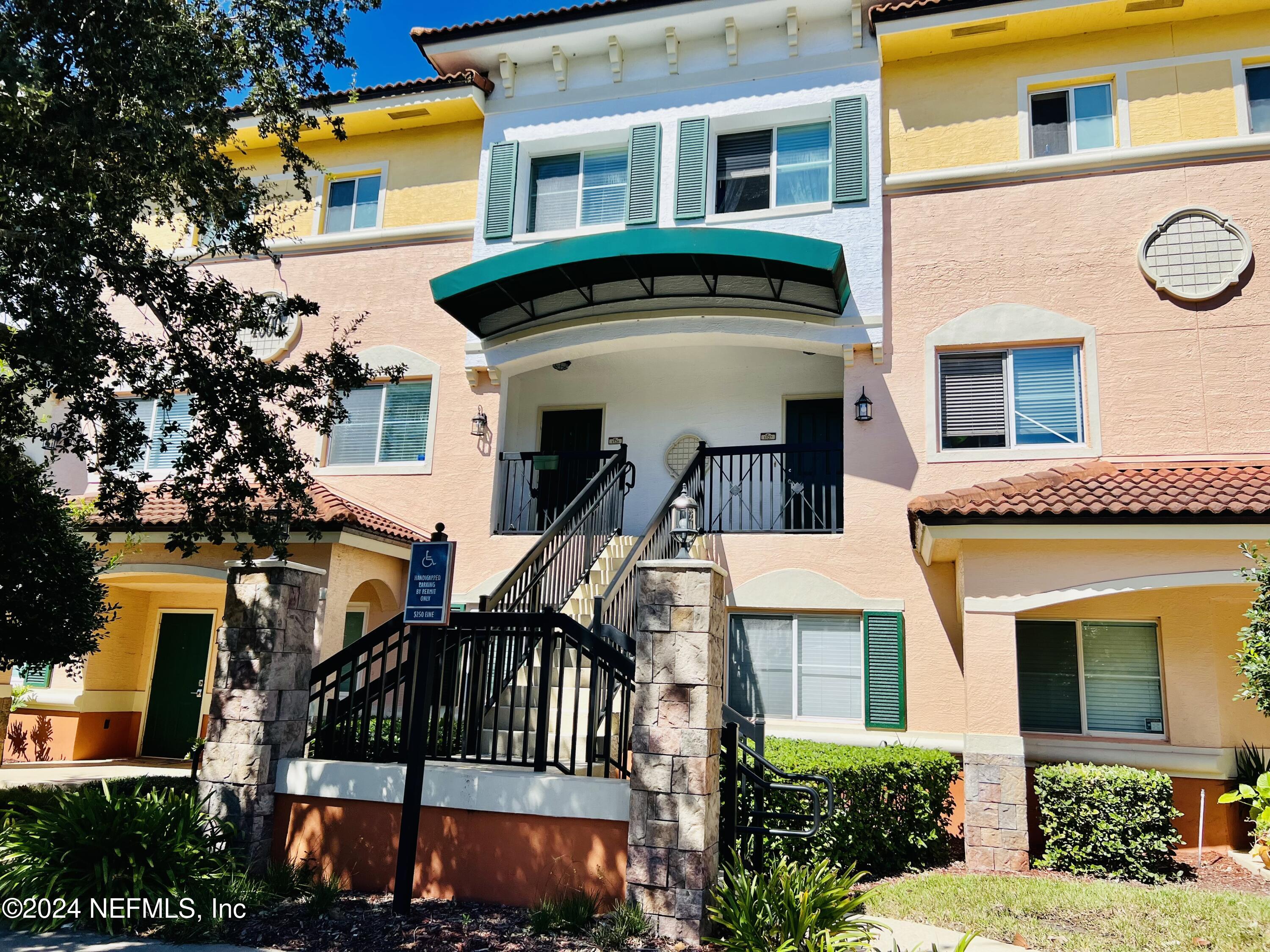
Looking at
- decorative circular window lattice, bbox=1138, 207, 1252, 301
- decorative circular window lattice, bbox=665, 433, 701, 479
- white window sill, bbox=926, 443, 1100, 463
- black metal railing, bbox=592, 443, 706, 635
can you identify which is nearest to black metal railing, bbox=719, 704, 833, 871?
black metal railing, bbox=592, 443, 706, 635

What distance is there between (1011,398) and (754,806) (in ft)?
22.5

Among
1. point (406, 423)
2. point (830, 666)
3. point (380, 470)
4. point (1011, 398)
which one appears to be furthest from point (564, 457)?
point (1011, 398)

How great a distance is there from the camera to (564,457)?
45.3 feet

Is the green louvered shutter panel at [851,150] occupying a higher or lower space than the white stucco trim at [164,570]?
higher

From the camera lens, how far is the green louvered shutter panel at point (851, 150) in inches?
495

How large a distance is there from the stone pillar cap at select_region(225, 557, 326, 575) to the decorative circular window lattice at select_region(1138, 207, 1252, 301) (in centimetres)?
1042

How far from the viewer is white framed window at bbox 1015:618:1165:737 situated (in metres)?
10.7

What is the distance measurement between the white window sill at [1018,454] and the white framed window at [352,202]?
9.75 m

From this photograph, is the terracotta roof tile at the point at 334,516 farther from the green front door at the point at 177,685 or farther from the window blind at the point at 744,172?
the window blind at the point at 744,172

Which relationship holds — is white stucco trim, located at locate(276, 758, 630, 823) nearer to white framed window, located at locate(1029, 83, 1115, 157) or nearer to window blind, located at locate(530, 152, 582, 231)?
window blind, located at locate(530, 152, 582, 231)

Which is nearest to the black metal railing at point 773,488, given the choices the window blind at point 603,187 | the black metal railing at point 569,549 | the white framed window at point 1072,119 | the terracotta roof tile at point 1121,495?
the black metal railing at point 569,549

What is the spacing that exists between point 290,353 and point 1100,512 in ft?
39.0

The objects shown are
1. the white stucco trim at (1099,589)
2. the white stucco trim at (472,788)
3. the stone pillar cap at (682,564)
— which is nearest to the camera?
the stone pillar cap at (682,564)

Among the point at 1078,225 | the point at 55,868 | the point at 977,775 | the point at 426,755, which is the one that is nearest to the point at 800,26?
the point at 1078,225
